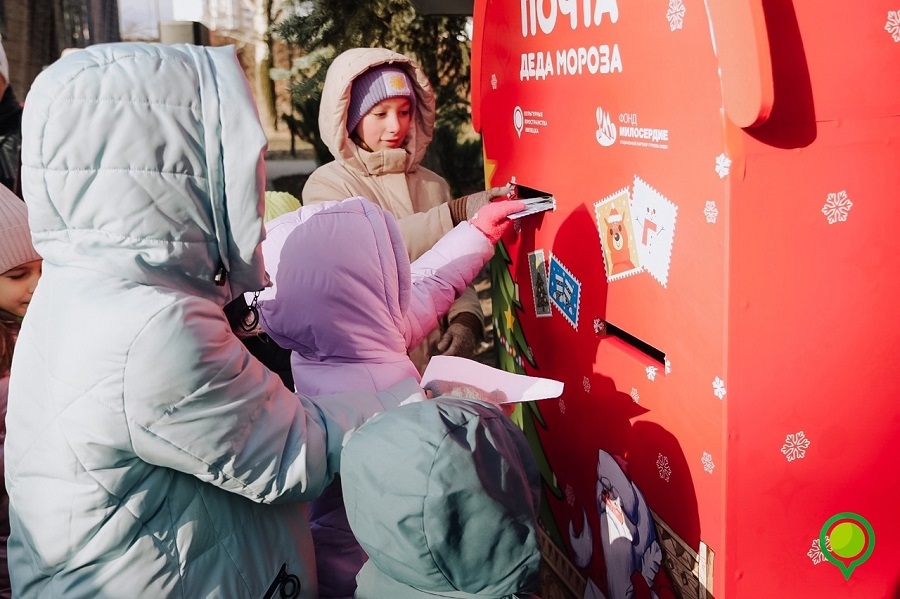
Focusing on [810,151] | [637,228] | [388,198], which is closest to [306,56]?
[388,198]

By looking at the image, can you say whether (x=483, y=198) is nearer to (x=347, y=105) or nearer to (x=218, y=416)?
(x=347, y=105)

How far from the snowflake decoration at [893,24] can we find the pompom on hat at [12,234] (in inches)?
76.8

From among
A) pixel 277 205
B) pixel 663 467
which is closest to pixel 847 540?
pixel 663 467

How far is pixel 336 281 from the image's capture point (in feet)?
5.41

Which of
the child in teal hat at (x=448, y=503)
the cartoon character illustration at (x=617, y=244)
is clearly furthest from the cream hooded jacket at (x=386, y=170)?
the child in teal hat at (x=448, y=503)

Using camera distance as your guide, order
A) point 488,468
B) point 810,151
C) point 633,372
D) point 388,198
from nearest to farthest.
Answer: point 488,468 < point 810,151 < point 633,372 < point 388,198

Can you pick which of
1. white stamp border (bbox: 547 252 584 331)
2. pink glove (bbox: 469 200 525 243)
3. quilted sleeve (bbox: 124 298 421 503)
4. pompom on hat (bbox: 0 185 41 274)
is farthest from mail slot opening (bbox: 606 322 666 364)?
pompom on hat (bbox: 0 185 41 274)

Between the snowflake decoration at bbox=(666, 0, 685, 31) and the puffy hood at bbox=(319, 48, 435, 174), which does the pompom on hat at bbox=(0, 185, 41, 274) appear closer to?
the puffy hood at bbox=(319, 48, 435, 174)

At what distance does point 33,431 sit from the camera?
130 centimetres

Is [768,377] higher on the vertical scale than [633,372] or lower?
higher

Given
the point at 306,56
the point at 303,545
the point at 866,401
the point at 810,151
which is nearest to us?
the point at 810,151

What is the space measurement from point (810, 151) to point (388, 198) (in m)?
1.91

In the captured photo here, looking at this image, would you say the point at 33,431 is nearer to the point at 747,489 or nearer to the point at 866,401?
the point at 747,489

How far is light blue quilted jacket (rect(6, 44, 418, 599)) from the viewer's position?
47.3 inches
